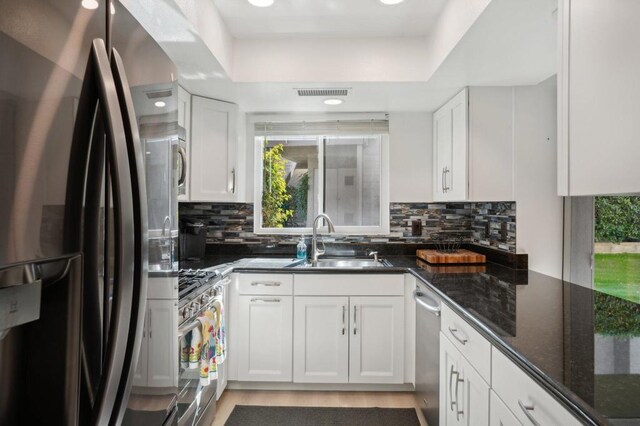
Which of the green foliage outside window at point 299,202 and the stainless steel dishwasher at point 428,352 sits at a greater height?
the green foliage outside window at point 299,202

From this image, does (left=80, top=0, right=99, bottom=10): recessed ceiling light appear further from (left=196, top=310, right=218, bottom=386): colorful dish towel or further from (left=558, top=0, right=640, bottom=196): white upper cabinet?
(left=196, top=310, right=218, bottom=386): colorful dish towel

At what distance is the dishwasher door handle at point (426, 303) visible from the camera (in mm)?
2031

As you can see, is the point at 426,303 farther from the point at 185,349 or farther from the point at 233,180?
the point at 233,180

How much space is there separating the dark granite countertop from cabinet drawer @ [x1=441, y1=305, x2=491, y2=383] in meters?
0.05

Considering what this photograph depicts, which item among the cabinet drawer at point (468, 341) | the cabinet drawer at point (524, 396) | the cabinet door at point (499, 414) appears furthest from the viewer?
the cabinet drawer at point (468, 341)

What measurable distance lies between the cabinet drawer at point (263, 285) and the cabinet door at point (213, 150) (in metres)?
0.67

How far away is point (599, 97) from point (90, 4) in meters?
1.15

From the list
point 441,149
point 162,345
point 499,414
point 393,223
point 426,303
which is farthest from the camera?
point 393,223

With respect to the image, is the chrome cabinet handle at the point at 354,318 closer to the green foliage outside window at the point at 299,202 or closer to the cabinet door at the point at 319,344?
the cabinet door at the point at 319,344

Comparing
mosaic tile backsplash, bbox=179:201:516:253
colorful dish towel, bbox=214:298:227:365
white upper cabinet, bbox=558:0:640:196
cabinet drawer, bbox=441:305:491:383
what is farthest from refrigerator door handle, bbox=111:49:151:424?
mosaic tile backsplash, bbox=179:201:516:253

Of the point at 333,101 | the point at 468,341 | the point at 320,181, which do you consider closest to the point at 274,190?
the point at 320,181

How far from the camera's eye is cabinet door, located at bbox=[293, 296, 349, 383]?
2.70m

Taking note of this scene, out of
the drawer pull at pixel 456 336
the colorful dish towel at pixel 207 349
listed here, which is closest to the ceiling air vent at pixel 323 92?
the colorful dish towel at pixel 207 349

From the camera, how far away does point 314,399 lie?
8.75 feet
